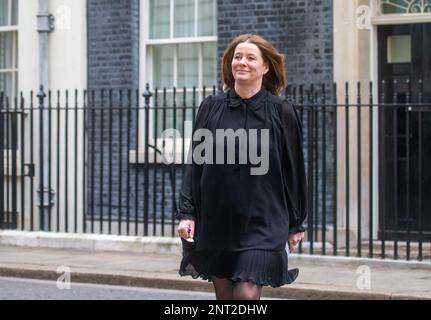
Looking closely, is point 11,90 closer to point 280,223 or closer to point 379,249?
point 379,249

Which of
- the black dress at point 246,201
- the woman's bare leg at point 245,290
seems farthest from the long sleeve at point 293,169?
the woman's bare leg at point 245,290

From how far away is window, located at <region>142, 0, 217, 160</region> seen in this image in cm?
1210

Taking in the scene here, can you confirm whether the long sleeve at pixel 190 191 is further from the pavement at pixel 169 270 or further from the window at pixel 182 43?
the window at pixel 182 43

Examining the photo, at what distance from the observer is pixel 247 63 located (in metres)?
4.55

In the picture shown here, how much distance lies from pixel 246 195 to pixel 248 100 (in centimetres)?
50

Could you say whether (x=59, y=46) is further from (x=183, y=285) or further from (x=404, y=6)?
(x=183, y=285)

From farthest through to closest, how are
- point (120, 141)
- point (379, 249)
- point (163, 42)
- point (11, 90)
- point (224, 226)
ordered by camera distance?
point (11, 90), point (163, 42), point (120, 141), point (379, 249), point (224, 226)

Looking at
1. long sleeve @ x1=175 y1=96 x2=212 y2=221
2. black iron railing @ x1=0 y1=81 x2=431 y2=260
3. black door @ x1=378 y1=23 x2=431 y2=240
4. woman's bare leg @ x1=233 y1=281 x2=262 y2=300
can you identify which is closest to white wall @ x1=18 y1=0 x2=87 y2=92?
black iron railing @ x1=0 y1=81 x2=431 y2=260

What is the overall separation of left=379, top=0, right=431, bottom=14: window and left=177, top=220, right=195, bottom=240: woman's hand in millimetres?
7236

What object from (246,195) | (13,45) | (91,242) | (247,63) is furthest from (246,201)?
(13,45)

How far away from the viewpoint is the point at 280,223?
14.5ft
